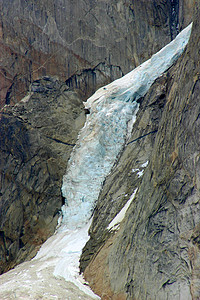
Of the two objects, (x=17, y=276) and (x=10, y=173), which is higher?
(x=10, y=173)

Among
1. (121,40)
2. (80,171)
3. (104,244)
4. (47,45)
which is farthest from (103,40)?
(104,244)

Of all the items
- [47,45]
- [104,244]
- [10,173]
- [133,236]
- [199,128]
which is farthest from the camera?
[47,45]

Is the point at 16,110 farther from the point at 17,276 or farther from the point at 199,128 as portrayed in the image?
the point at 199,128

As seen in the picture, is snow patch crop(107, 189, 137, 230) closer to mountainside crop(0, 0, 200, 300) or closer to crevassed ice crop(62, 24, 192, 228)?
mountainside crop(0, 0, 200, 300)

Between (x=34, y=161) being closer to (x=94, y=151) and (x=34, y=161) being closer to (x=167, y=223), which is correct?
(x=94, y=151)

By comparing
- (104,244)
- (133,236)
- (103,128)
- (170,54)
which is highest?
(170,54)

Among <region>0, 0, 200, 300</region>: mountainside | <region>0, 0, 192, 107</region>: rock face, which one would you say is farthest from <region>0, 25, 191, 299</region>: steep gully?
<region>0, 0, 192, 107</region>: rock face
